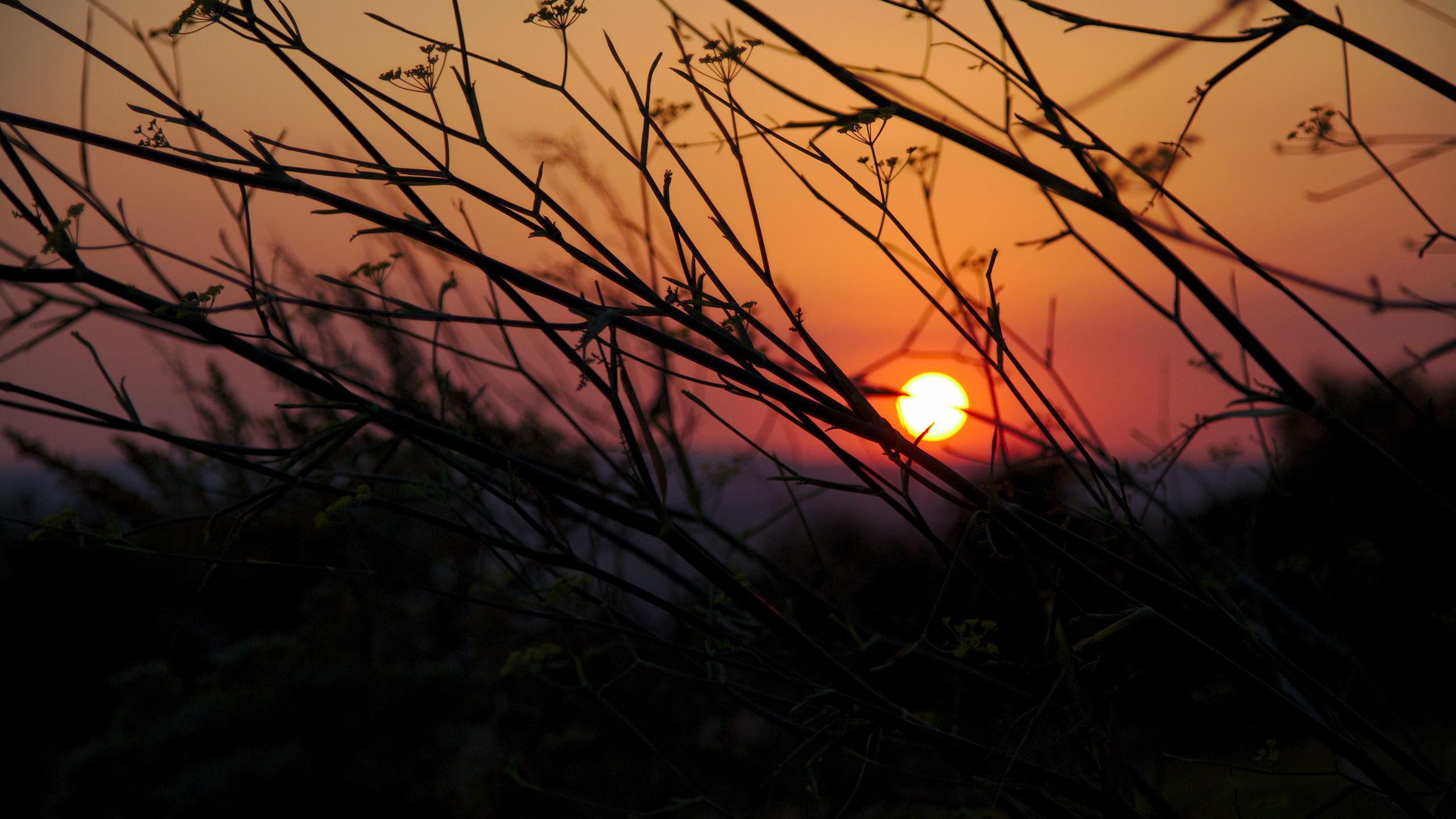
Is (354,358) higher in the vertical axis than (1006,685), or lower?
higher

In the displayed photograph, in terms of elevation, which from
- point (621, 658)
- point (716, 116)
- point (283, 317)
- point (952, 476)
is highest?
point (716, 116)

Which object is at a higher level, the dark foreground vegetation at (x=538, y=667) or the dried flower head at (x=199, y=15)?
the dried flower head at (x=199, y=15)

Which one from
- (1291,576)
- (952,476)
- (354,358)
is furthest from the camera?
(1291,576)

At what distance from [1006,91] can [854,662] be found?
3.19 feet

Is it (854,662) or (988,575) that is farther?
(988,575)

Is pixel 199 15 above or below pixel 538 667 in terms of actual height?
above

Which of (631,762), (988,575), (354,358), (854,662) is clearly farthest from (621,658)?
(854,662)

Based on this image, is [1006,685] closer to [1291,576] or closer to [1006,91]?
[1006,91]

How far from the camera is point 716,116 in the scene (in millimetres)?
916

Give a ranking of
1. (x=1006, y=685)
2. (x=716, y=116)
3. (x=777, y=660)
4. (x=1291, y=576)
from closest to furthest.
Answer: (x=716, y=116)
(x=1006, y=685)
(x=777, y=660)
(x=1291, y=576)

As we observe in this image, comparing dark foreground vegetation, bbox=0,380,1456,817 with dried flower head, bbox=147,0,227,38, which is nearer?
dried flower head, bbox=147,0,227,38

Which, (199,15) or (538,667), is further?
(538,667)

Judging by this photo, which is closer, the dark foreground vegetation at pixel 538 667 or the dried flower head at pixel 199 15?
A: the dried flower head at pixel 199 15

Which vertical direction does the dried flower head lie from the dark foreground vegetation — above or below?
above
